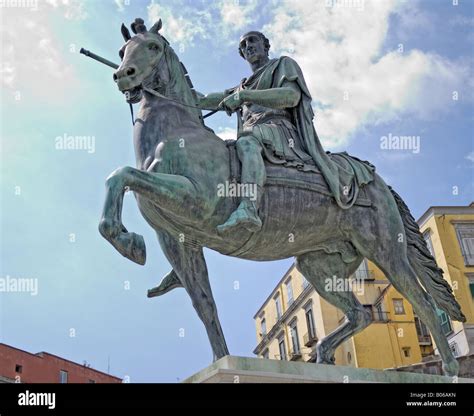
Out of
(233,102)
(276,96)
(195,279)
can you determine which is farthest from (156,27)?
(195,279)

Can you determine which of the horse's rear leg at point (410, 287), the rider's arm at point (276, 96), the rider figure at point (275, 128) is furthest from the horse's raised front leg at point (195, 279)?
the horse's rear leg at point (410, 287)

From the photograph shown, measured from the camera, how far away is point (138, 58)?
6.70 metres

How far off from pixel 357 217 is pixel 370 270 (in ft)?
112

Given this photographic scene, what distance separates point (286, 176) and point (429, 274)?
240 centimetres

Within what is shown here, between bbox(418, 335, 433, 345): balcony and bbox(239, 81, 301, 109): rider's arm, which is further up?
bbox(418, 335, 433, 345): balcony

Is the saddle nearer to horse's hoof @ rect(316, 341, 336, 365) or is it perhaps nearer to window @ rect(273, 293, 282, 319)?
horse's hoof @ rect(316, 341, 336, 365)

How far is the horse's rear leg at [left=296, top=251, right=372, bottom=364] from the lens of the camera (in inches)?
300

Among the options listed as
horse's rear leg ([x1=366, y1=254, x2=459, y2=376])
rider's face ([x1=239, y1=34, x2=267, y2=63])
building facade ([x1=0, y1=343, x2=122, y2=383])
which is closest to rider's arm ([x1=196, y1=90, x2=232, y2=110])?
rider's face ([x1=239, y1=34, x2=267, y2=63])

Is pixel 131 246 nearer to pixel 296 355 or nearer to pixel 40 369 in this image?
pixel 40 369

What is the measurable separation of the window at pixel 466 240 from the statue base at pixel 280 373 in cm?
3062

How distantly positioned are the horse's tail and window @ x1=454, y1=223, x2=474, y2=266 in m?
28.9

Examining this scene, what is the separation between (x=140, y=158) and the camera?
6660mm
